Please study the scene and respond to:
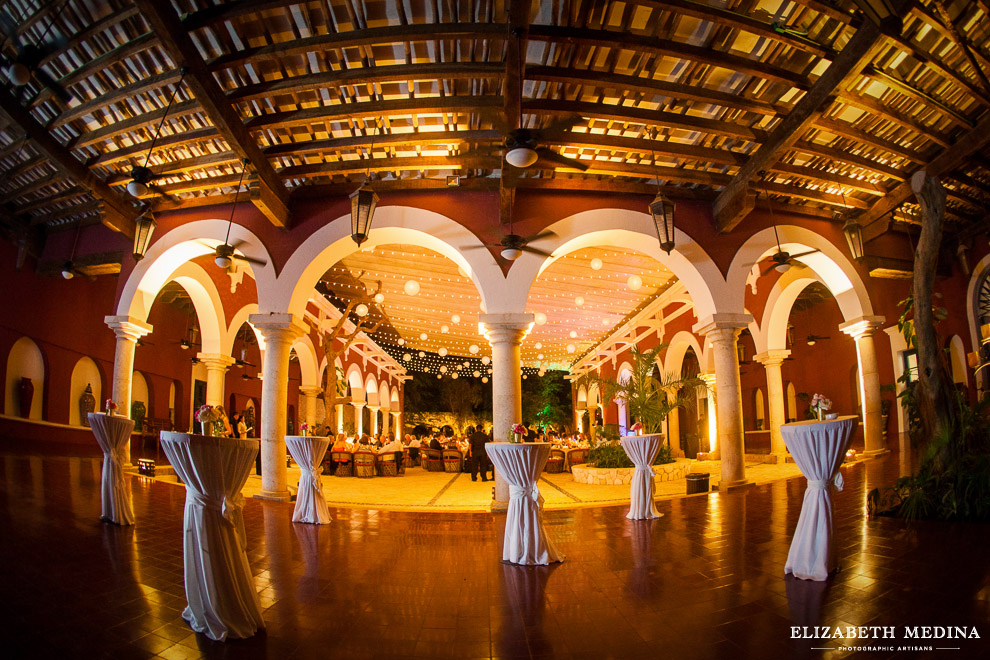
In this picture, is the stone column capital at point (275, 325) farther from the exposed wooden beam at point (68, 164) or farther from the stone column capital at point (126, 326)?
the exposed wooden beam at point (68, 164)

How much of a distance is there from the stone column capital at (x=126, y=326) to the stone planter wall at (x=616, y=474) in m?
8.61

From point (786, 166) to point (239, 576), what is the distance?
802 centimetres

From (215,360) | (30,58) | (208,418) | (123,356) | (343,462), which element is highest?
(30,58)

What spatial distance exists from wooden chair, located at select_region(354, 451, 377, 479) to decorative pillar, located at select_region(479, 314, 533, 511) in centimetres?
642

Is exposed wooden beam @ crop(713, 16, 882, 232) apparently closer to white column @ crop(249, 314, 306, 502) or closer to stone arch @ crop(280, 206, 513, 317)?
stone arch @ crop(280, 206, 513, 317)

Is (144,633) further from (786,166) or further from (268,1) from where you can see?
(786,166)

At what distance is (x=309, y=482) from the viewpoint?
19.3 ft

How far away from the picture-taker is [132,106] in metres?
6.79

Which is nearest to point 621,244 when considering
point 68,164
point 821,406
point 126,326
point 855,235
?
point 855,235

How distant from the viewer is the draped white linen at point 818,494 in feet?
11.0

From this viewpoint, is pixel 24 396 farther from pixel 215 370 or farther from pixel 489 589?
pixel 489 589

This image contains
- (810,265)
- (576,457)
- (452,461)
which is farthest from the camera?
(452,461)

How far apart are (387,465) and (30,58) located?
33.0ft

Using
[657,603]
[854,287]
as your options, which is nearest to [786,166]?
[854,287]
